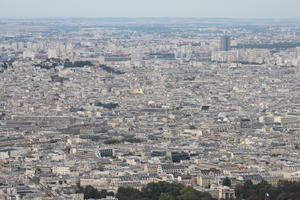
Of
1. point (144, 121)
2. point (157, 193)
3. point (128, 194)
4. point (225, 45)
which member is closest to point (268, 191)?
point (157, 193)

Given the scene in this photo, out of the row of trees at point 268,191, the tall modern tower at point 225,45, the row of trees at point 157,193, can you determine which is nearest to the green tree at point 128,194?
the row of trees at point 157,193

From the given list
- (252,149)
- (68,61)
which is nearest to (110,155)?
(252,149)

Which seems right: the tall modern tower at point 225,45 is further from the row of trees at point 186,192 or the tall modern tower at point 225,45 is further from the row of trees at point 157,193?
the row of trees at point 157,193

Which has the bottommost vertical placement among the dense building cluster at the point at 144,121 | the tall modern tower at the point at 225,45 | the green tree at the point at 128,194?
the tall modern tower at the point at 225,45

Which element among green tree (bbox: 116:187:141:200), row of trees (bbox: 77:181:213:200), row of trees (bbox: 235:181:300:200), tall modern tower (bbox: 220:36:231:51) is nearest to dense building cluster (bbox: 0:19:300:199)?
row of trees (bbox: 235:181:300:200)

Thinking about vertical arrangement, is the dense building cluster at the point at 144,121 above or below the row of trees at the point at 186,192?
below

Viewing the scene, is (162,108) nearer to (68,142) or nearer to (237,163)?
(68,142)

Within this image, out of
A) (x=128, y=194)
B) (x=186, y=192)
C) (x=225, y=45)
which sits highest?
(x=186, y=192)

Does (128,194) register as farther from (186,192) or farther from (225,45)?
(225,45)

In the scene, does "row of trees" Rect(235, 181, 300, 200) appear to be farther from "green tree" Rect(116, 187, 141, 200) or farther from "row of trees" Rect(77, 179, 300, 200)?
"green tree" Rect(116, 187, 141, 200)
